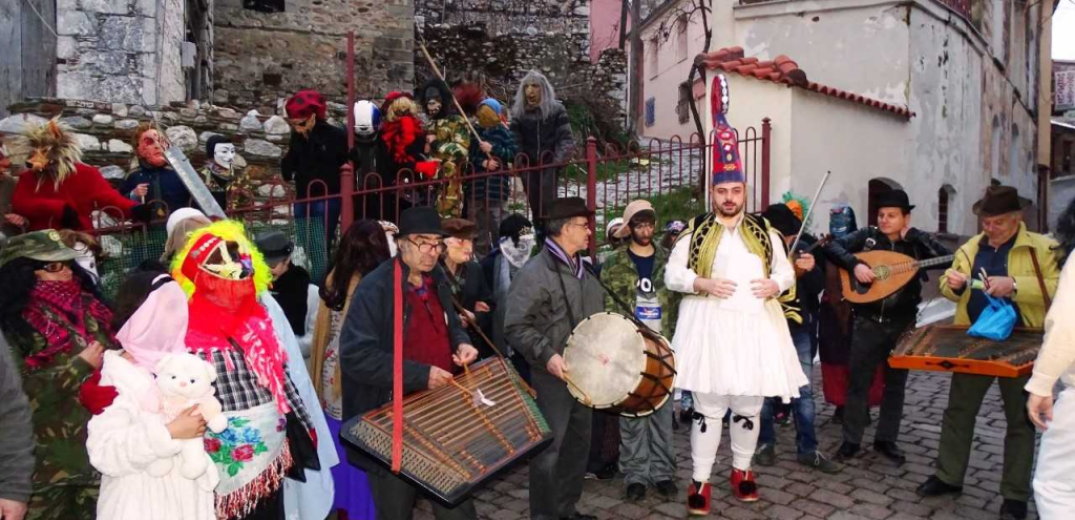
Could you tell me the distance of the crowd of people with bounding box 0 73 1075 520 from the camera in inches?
116

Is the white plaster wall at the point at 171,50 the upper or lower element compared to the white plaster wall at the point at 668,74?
lower

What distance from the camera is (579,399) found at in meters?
4.34

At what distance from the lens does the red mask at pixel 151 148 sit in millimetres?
6316

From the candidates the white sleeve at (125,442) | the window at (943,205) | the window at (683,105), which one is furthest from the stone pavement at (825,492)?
the window at (683,105)

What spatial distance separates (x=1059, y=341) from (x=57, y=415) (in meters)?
4.07

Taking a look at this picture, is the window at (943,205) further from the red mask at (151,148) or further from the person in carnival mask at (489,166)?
the red mask at (151,148)

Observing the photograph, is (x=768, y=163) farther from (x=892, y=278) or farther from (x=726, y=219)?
(x=726, y=219)

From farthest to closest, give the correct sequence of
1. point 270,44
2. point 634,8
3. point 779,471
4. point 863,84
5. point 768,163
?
1. point 634,8
2. point 270,44
3. point 863,84
4. point 768,163
5. point 779,471

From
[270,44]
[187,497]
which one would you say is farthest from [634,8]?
[187,497]

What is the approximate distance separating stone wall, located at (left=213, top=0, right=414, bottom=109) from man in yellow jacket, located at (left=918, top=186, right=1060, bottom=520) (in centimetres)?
1384

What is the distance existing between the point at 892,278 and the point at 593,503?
2.56m

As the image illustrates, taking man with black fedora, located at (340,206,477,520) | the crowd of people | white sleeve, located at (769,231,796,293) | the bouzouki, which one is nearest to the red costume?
the crowd of people

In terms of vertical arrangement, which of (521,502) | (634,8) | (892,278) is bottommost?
(521,502)

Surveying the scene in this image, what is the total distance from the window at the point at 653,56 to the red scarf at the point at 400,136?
21.0 metres
